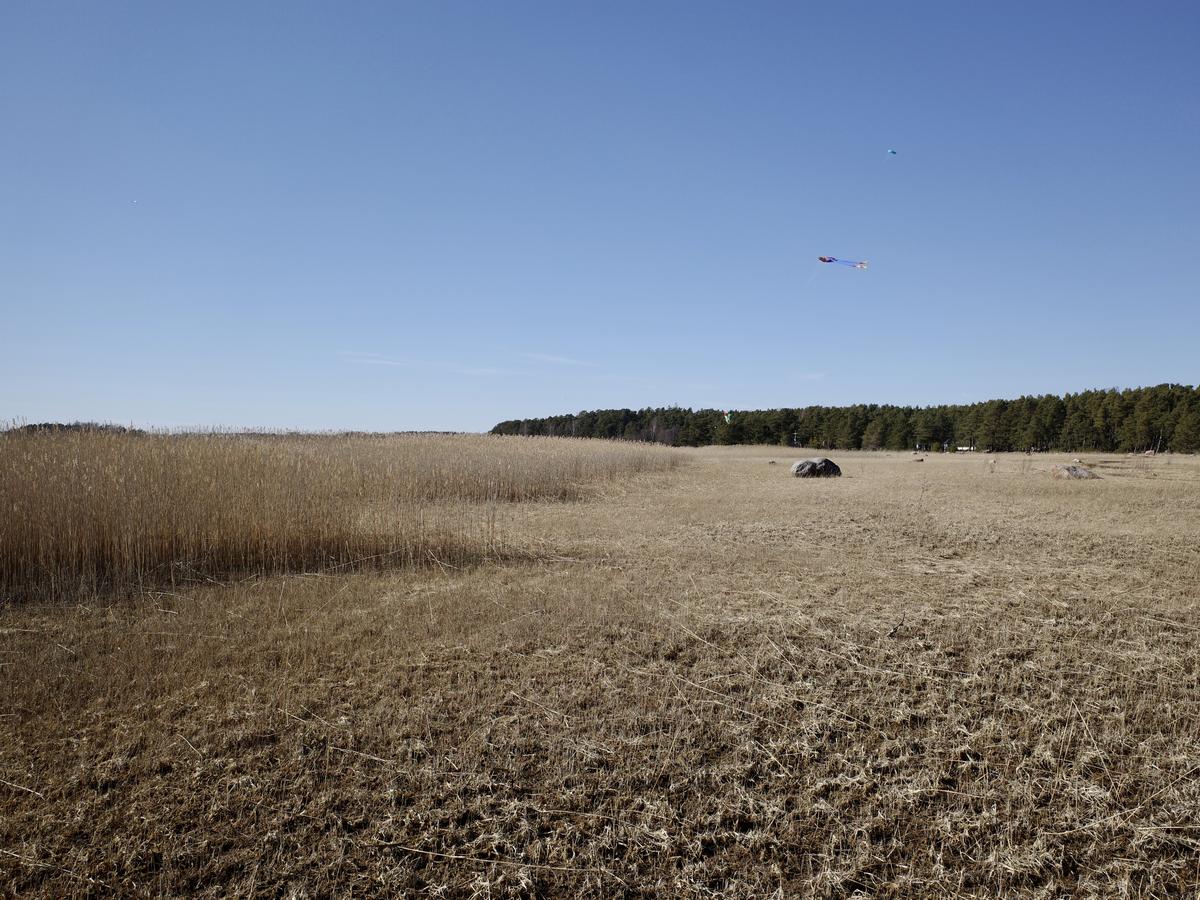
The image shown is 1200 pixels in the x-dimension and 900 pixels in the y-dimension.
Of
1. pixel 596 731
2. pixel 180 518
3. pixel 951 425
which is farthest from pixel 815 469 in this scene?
pixel 951 425

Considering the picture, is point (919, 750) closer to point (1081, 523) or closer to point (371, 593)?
point (371, 593)

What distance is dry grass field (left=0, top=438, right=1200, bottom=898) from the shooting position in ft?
7.64

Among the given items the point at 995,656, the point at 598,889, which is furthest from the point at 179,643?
the point at 995,656

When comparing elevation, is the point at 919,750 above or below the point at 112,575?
below

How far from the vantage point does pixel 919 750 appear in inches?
121

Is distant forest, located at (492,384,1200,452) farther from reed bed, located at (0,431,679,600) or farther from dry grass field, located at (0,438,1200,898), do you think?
dry grass field, located at (0,438,1200,898)

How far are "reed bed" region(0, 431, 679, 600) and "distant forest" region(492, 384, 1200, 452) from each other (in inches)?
1099

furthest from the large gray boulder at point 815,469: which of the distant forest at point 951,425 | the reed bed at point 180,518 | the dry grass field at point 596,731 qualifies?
the distant forest at point 951,425

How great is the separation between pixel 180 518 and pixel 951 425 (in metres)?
49.6

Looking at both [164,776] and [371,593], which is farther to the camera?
[371,593]

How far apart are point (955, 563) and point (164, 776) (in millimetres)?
6888

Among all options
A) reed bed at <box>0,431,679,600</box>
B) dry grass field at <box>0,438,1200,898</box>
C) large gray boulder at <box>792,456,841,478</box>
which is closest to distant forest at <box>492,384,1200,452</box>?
large gray boulder at <box>792,456,841,478</box>

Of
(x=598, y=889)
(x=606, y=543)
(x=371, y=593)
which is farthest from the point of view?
(x=606, y=543)

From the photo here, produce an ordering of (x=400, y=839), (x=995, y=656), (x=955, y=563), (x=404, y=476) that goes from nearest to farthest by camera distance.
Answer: (x=400, y=839)
(x=995, y=656)
(x=955, y=563)
(x=404, y=476)
